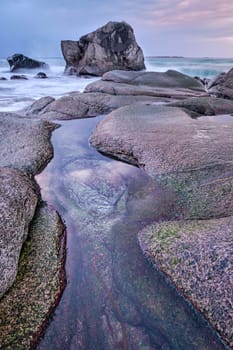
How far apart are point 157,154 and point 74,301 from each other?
7.68ft

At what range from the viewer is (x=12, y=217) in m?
2.49

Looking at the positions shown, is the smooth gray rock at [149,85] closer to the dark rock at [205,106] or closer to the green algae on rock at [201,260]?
the dark rock at [205,106]

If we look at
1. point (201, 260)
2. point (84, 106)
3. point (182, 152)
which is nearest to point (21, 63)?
point (84, 106)

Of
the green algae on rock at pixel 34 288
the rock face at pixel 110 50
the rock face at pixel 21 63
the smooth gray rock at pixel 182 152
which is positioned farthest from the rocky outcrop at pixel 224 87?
the rock face at pixel 21 63

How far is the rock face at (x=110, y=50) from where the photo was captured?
25.7m

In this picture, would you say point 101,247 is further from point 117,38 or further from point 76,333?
point 117,38

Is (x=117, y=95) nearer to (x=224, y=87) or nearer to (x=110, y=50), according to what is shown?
(x=224, y=87)

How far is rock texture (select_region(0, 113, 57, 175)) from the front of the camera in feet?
13.2

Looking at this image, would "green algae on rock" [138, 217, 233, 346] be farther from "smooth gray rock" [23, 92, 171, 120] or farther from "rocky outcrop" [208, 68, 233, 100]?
"rocky outcrop" [208, 68, 233, 100]

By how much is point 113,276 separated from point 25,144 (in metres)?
2.94

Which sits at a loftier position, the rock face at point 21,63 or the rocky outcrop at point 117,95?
the rock face at point 21,63

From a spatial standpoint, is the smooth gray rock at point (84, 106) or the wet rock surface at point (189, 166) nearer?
the wet rock surface at point (189, 166)

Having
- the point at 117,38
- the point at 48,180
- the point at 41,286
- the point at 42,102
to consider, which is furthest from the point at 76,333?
the point at 117,38

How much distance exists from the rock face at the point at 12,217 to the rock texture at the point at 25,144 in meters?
0.69
